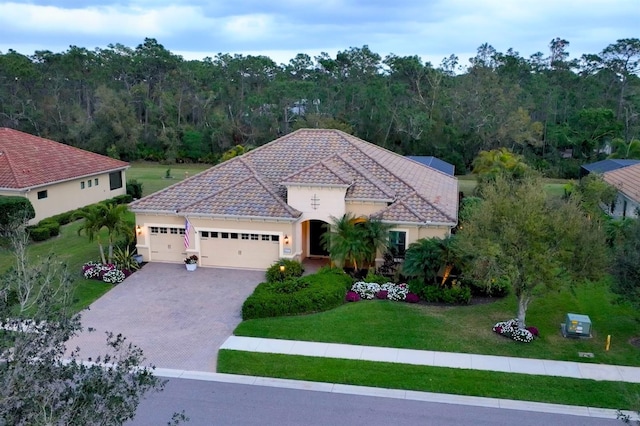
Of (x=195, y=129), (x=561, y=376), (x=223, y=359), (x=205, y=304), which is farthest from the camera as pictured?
(x=195, y=129)

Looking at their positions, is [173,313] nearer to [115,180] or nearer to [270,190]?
[270,190]

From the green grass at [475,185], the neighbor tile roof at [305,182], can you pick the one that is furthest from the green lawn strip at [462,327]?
the green grass at [475,185]

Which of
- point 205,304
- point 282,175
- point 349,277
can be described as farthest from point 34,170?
point 349,277

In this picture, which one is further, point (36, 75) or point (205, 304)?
point (36, 75)

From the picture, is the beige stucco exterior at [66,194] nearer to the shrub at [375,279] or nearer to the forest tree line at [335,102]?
the shrub at [375,279]

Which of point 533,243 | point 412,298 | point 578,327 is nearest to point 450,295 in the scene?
point 412,298

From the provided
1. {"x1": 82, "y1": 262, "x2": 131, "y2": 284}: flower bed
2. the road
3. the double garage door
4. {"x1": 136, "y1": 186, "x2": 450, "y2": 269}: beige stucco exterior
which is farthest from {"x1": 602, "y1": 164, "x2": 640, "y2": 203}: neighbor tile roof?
{"x1": 82, "y1": 262, "x2": 131, "y2": 284}: flower bed

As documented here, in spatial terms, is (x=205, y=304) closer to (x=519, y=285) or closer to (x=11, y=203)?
(x=519, y=285)
